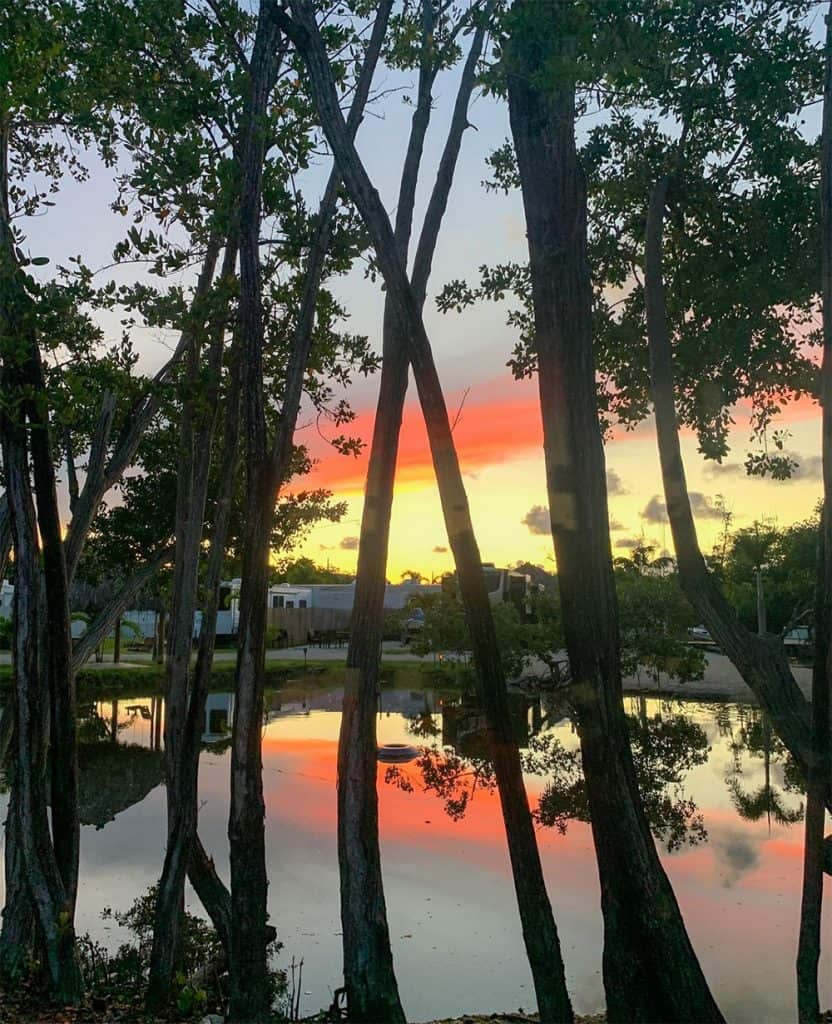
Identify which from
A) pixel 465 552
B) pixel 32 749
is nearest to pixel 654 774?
pixel 32 749

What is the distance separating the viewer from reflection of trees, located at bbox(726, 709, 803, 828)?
14172 mm

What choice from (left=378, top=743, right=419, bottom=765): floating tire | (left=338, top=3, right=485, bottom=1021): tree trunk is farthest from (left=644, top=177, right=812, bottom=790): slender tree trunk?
(left=378, top=743, right=419, bottom=765): floating tire

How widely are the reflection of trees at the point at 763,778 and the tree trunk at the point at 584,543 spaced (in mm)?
6849

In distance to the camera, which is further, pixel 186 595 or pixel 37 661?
pixel 186 595

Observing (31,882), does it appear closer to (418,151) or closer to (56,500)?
(56,500)

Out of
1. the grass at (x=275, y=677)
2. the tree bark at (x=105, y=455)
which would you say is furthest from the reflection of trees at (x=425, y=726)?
the tree bark at (x=105, y=455)

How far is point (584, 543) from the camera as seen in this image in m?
5.40

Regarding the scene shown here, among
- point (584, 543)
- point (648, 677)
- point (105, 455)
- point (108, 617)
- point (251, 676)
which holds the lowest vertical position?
point (648, 677)

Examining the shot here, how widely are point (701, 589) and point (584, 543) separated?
0.85 metres

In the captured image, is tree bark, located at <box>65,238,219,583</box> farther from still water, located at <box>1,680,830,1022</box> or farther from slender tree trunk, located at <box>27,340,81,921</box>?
still water, located at <box>1,680,830,1022</box>

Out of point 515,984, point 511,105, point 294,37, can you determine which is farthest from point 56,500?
point 515,984

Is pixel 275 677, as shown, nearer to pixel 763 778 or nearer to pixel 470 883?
pixel 763 778

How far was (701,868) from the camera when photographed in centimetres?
1133

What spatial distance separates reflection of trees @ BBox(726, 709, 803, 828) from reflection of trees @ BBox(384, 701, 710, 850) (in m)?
0.73
